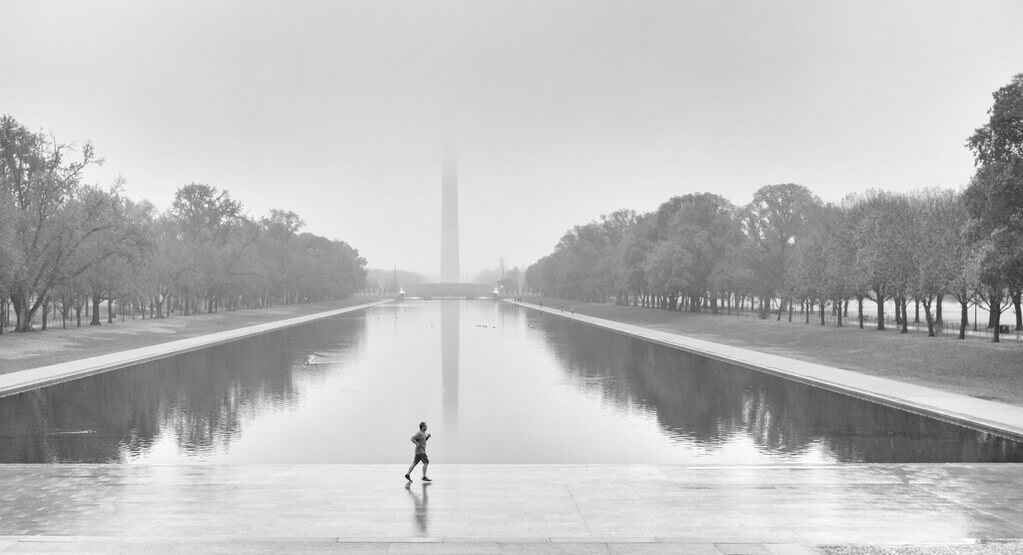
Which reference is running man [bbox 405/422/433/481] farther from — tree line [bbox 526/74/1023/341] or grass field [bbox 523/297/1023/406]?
tree line [bbox 526/74/1023/341]

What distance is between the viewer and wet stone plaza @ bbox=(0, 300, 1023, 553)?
1082 cm

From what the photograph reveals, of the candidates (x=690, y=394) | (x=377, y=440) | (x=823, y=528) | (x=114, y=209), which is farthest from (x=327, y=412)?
(x=114, y=209)

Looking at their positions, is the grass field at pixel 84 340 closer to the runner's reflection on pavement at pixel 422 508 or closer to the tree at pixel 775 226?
the runner's reflection on pavement at pixel 422 508

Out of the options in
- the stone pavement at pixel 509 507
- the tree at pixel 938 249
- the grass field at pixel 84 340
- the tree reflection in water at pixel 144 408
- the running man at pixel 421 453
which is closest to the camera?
the stone pavement at pixel 509 507

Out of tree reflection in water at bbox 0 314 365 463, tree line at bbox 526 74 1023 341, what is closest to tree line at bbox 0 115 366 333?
tree reflection in water at bbox 0 314 365 463

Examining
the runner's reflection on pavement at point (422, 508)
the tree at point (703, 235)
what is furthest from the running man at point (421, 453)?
the tree at point (703, 235)

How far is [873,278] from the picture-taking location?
153ft

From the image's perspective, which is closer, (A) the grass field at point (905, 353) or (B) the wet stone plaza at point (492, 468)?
(B) the wet stone plaza at point (492, 468)

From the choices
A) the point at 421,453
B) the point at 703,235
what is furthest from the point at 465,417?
the point at 703,235

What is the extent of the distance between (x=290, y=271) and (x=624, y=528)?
375 feet

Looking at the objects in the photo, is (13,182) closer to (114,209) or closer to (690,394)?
(114,209)

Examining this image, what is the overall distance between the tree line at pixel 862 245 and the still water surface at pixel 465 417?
12014 mm

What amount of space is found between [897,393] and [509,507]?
59.1 ft

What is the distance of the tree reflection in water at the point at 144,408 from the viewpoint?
1725 cm
